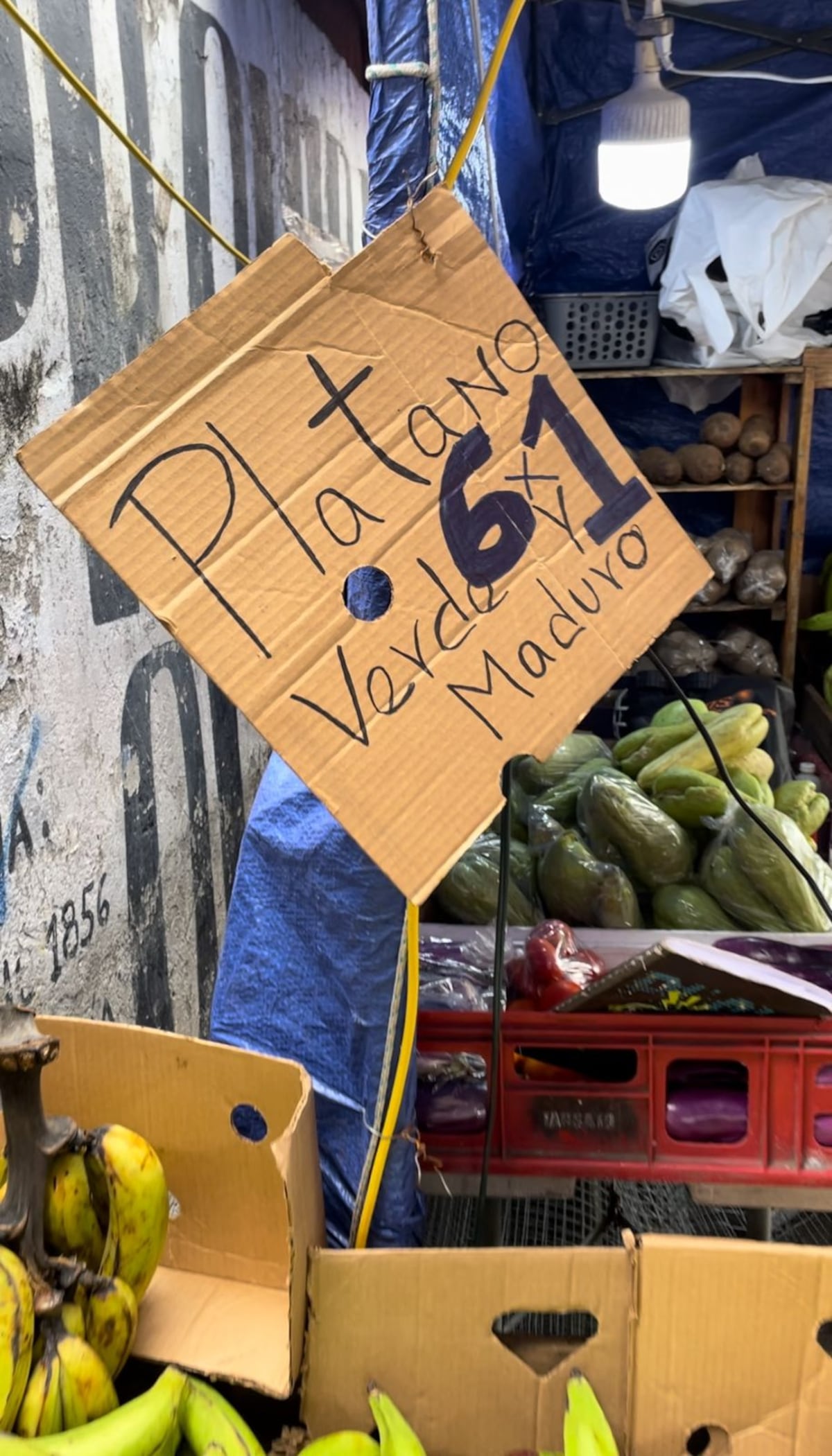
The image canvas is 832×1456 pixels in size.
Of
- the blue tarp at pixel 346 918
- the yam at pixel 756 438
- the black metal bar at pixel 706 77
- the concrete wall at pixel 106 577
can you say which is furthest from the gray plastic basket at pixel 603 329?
the blue tarp at pixel 346 918

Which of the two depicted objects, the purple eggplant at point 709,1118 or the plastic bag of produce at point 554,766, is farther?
the plastic bag of produce at point 554,766

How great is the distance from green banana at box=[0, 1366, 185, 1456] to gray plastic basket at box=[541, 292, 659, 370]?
11.2 feet

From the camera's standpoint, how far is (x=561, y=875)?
75.5 inches

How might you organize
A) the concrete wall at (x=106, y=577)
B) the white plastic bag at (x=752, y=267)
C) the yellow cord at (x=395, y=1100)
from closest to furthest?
the yellow cord at (x=395, y=1100) → the concrete wall at (x=106, y=577) → the white plastic bag at (x=752, y=267)

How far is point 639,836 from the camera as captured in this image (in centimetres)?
194

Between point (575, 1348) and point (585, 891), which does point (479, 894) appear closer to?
point (585, 891)

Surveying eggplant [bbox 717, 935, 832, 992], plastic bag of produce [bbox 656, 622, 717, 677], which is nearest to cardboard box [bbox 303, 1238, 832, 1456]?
eggplant [bbox 717, 935, 832, 992]

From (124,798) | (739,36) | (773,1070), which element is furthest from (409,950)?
(739,36)

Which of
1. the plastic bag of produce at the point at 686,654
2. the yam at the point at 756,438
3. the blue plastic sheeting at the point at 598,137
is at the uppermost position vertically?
the blue plastic sheeting at the point at 598,137

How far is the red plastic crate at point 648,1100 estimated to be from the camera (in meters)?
1.35

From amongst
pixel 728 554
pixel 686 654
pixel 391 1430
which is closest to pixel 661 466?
pixel 728 554

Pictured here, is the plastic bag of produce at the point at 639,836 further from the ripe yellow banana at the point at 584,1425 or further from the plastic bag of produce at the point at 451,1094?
the ripe yellow banana at the point at 584,1425

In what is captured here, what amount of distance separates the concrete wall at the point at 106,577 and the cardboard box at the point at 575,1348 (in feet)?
1.91

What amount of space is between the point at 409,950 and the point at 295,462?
20.4 inches
